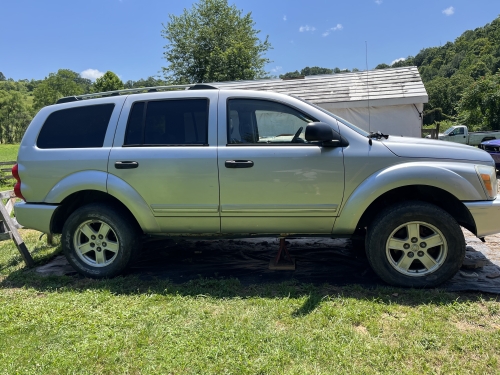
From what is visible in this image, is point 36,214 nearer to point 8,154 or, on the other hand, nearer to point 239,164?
point 239,164

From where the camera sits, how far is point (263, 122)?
12.7ft

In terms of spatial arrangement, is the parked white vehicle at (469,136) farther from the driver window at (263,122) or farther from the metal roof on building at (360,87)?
the driver window at (263,122)

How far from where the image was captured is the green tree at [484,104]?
27.8 m

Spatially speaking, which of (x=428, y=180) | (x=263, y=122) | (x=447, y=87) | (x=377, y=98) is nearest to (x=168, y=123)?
(x=263, y=122)

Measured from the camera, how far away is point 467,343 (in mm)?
2578

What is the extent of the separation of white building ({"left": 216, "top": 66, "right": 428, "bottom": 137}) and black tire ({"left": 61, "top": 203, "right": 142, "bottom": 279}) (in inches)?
324

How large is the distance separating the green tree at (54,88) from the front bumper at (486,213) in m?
72.5

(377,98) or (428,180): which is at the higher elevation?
(377,98)

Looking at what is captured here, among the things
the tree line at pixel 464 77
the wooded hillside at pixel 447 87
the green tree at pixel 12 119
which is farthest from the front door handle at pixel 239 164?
the green tree at pixel 12 119

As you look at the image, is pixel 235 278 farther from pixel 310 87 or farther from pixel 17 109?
pixel 17 109

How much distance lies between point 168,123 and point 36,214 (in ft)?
5.96

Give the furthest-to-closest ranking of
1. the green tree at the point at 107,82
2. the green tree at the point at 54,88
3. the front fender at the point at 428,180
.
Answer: the green tree at the point at 54,88 → the green tree at the point at 107,82 → the front fender at the point at 428,180

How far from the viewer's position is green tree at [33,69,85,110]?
66.4 meters

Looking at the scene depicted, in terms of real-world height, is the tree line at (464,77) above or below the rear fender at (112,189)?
above
